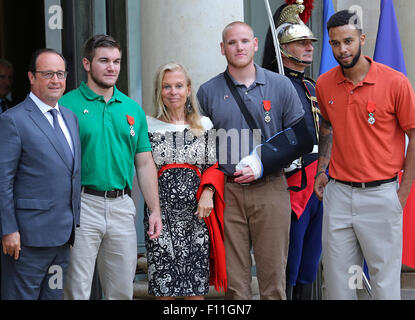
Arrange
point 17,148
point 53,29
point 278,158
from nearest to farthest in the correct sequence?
point 17,148 < point 278,158 < point 53,29

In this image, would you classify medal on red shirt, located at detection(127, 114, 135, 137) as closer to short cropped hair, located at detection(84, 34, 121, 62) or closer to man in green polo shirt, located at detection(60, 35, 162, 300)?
man in green polo shirt, located at detection(60, 35, 162, 300)

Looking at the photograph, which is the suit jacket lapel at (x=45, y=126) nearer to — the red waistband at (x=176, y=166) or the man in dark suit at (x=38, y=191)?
the man in dark suit at (x=38, y=191)

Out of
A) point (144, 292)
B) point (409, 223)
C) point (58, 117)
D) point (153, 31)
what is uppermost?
point (153, 31)

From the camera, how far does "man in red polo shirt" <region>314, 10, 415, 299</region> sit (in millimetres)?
4520

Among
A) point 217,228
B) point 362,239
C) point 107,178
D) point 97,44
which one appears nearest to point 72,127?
point 107,178

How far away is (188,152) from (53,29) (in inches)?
79.4

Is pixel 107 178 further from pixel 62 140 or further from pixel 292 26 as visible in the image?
pixel 292 26

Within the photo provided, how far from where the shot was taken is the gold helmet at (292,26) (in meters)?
5.66

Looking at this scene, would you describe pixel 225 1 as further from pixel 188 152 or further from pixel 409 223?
pixel 409 223

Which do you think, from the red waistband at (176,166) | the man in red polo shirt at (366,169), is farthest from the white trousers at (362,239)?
the red waistband at (176,166)

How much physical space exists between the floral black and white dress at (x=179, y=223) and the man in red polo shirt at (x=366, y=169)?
0.81 meters

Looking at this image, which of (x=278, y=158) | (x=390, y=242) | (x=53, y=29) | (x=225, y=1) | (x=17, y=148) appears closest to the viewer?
(x=17, y=148)
